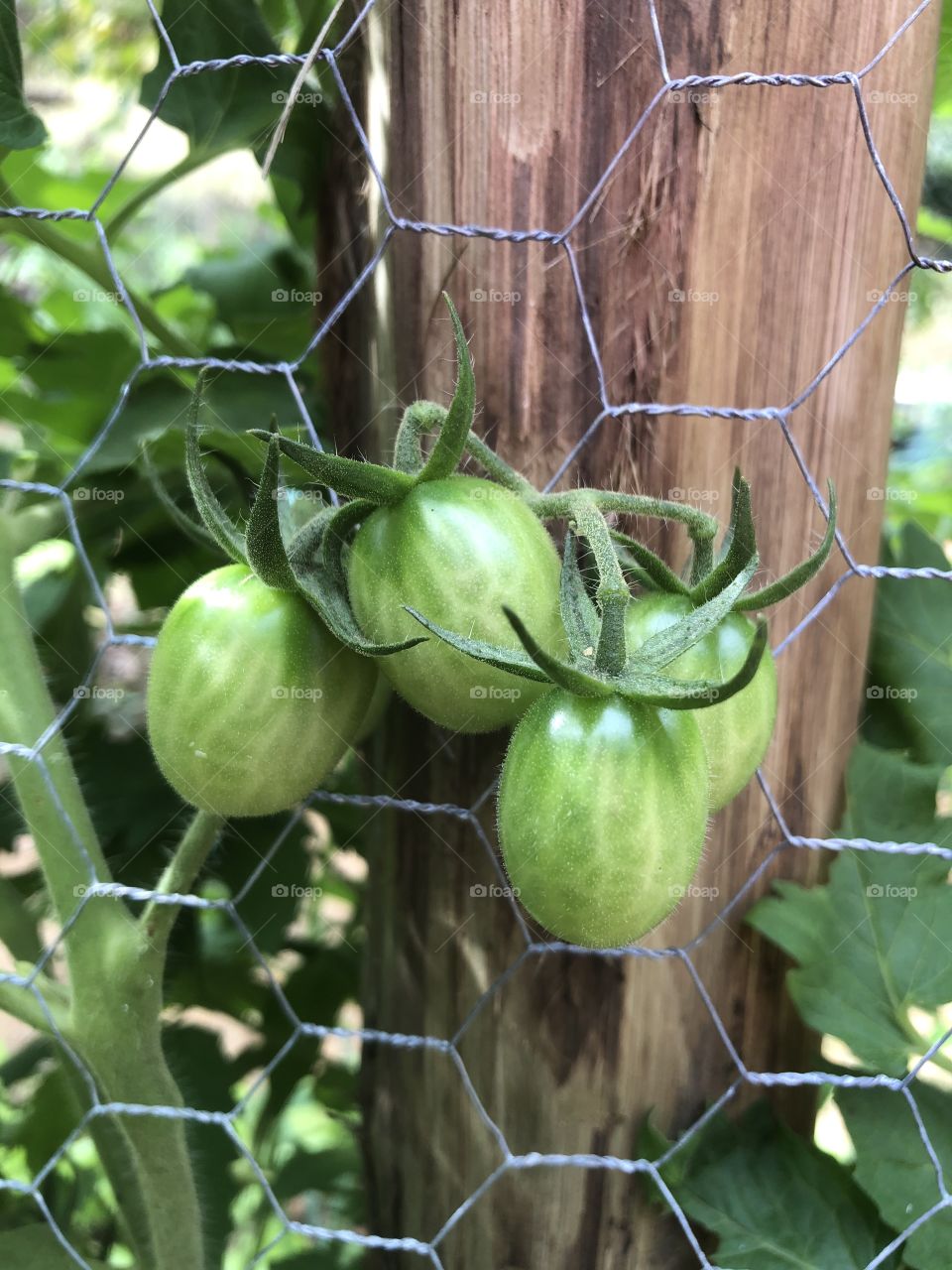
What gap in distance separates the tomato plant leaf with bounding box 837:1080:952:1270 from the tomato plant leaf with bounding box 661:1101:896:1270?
2 cm

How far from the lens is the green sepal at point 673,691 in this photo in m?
0.38

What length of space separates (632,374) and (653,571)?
13cm

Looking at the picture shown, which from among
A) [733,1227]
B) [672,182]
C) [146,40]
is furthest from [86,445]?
[146,40]

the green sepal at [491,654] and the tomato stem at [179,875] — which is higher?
the green sepal at [491,654]

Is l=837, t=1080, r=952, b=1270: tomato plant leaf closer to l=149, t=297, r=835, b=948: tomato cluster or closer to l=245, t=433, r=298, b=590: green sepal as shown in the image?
l=149, t=297, r=835, b=948: tomato cluster

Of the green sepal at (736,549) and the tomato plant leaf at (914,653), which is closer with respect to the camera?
the green sepal at (736,549)

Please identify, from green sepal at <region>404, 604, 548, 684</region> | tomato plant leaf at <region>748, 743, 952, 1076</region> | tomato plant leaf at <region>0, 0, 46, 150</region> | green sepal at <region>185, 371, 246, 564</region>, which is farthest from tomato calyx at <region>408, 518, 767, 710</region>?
tomato plant leaf at <region>0, 0, 46, 150</region>

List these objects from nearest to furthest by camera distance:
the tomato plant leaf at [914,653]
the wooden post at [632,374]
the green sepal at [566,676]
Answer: the green sepal at [566,676] < the wooden post at [632,374] < the tomato plant leaf at [914,653]

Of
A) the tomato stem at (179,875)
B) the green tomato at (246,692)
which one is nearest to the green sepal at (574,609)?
the green tomato at (246,692)

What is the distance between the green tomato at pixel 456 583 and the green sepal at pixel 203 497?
56 mm

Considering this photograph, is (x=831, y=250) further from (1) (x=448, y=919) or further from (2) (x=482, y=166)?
(1) (x=448, y=919)

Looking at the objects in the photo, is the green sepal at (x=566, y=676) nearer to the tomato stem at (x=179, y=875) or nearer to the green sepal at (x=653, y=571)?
the green sepal at (x=653, y=571)

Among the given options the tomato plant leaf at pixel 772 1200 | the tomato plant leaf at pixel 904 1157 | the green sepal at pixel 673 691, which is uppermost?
the green sepal at pixel 673 691

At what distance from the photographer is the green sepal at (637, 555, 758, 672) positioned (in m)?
0.41
